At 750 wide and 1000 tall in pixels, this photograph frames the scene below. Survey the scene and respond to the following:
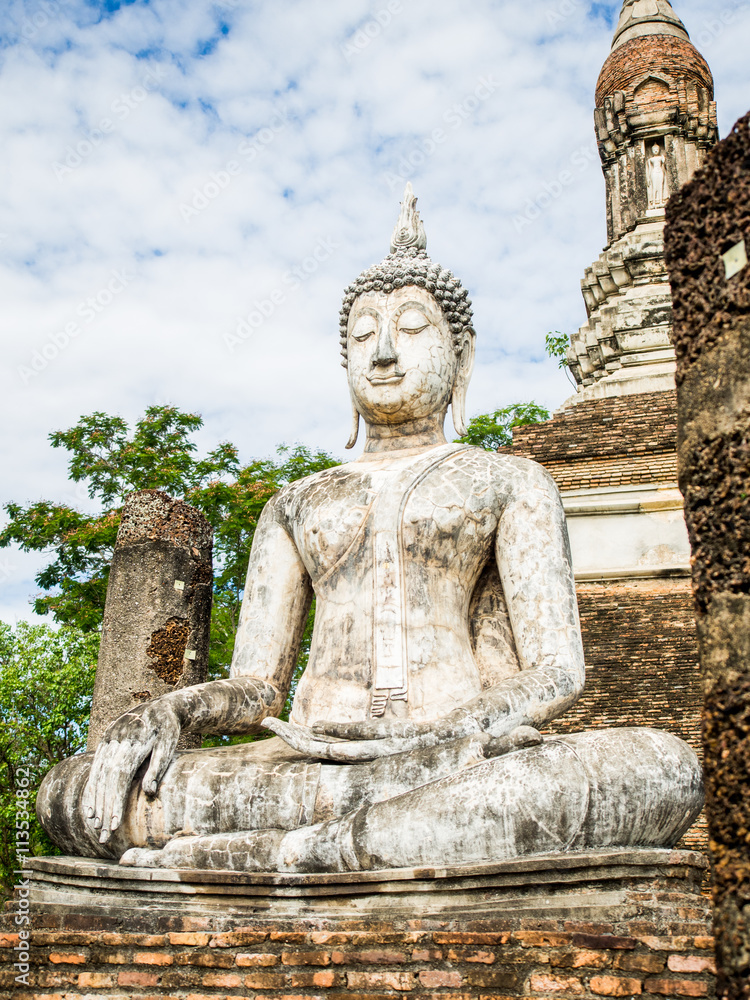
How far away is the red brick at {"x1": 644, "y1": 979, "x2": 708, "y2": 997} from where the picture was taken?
3221 millimetres

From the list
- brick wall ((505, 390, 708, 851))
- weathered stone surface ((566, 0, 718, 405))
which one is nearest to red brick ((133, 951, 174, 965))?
brick wall ((505, 390, 708, 851))

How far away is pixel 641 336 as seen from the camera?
1919 centimetres

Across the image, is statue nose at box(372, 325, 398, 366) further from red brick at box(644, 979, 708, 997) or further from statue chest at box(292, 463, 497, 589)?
red brick at box(644, 979, 708, 997)

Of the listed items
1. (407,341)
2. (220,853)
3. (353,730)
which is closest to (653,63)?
(407,341)

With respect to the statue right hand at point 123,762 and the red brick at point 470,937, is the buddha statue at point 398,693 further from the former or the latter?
Answer: the red brick at point 470,937

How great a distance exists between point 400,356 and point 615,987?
11.8 feet

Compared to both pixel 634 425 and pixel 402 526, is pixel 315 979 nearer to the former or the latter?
pixel 402 526

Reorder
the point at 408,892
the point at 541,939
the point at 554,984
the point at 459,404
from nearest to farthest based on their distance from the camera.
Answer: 1. the point at 554,984
2. the point at 541,939
3. the point at 408,892
4. the point at 459,404

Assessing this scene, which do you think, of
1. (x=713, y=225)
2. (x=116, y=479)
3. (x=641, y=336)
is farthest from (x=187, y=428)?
(x=713, y=225)

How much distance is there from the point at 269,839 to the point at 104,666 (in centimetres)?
540

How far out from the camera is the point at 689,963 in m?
3.30

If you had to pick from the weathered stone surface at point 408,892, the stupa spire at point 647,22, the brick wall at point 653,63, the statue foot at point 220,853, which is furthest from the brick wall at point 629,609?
the stupa spire at point 647,22

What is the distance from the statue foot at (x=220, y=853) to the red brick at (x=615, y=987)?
1.59 m

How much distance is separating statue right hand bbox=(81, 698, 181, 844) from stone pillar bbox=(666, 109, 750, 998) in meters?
3.01
